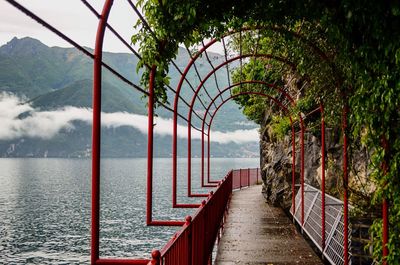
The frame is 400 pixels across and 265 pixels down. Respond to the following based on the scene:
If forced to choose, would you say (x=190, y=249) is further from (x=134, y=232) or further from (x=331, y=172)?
(x=134, y=232)

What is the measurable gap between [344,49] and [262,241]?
23.0ft

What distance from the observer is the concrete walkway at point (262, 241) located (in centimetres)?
911

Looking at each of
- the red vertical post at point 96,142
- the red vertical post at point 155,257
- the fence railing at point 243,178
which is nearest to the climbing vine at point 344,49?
the red vertical post at point 96,142

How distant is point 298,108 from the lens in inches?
489

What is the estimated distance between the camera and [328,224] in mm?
9141

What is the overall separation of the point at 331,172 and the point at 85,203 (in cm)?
9044

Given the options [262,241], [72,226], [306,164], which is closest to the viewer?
[262,241]

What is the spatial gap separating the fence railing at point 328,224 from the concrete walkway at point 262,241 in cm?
36

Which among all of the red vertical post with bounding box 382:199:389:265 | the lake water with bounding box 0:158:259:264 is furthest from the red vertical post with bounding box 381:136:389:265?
the lake water with bounding box 0:158:259:264

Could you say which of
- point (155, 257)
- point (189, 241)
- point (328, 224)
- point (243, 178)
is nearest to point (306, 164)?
point (328, 224)

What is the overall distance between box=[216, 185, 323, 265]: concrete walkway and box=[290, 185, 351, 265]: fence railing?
359mm

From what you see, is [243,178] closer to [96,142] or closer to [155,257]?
[96,142]

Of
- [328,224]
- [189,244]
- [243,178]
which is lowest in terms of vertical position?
[328,224]

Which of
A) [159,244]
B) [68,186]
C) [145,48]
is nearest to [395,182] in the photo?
[145,48]
